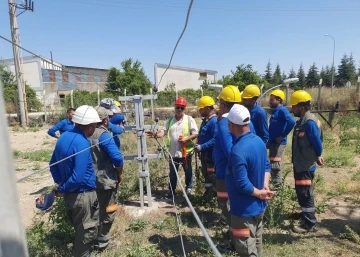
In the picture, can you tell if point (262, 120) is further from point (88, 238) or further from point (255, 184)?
point (88, 238)

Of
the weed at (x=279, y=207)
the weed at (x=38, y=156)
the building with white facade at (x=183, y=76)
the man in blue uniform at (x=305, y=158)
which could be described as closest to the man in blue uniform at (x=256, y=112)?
the man in blue uniform at (x=305, y=158)

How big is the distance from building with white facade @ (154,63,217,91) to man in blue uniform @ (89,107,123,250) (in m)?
34.2

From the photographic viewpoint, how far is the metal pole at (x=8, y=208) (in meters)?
0.72

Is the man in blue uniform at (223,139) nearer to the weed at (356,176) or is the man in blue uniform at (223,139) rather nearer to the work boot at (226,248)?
the work boot at (226,248)

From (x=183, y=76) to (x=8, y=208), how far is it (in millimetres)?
41477

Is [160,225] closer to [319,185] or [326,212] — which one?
[326,212]

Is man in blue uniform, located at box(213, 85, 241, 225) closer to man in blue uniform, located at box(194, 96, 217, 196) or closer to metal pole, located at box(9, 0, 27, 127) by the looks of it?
man in blue uniform, located at box(194, 96, 217, 196)

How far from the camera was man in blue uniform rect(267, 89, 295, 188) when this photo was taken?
16.3 feet

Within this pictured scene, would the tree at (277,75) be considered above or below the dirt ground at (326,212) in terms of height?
above

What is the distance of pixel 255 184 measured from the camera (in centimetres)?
262

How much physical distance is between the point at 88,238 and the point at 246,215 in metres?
1.66

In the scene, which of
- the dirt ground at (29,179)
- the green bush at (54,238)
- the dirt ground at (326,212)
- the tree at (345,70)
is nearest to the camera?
the green bush at (54,238)

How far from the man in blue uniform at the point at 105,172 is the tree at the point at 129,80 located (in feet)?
98.5

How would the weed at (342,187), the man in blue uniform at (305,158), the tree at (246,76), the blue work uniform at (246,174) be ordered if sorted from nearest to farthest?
the blue work uniform at (246,174) → the man in blue uniform at (305,158) → the weed at (342,187) → the tree at (246,76)
